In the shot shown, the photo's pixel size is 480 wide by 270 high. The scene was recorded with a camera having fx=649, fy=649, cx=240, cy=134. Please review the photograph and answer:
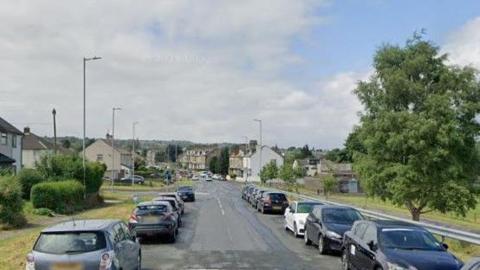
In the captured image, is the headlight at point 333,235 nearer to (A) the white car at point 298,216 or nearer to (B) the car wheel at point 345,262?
(B) the car wheel at point 345,262

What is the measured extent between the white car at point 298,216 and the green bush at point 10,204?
12233 mm

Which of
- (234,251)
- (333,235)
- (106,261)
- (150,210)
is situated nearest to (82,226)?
(106,261)

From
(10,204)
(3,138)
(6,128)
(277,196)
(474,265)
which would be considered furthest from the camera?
(6,128)

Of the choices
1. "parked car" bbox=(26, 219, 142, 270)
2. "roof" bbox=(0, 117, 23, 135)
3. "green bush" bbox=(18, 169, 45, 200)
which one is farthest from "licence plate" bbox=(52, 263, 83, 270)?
"roof" bbox=(0, 117, 23, 135)

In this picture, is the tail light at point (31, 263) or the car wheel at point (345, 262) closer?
the tail light at point (31, 263)

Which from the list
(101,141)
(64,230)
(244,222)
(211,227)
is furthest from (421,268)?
(101,141)

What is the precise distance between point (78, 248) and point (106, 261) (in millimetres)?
561

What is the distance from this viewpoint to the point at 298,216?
987 inches

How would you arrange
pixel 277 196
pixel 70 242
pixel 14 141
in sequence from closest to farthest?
1. pixel 70 242
2. pixel 277 196
3. pixel 14 141

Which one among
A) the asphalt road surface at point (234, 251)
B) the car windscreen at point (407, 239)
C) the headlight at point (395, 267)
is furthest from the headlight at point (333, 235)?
the headlight at point (395, 267)

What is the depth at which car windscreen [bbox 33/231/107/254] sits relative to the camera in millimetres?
11438

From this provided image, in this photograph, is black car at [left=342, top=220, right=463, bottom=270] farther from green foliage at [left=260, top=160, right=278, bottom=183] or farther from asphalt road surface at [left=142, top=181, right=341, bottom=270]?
green foliage at [left=260, top=160, right=278, bottom=183]

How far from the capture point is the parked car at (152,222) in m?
22.4

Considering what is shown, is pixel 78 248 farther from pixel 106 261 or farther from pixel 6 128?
pixel 6 128
